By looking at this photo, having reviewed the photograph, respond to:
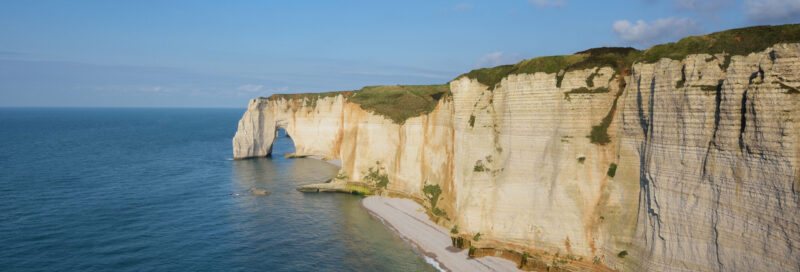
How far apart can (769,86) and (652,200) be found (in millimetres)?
7259

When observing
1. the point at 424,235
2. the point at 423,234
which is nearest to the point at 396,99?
the point at 423,234

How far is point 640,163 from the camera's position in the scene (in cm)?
2294

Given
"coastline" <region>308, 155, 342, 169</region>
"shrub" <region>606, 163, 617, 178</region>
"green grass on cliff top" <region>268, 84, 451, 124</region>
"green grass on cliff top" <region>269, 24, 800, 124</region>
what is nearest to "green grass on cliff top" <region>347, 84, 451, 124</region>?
"green grass on cliff top" <region>268, 84, 451, 124</region>

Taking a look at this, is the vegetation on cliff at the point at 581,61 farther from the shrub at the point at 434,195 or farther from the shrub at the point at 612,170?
the shrub at the point at 434,195

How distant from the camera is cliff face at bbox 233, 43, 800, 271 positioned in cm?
1697

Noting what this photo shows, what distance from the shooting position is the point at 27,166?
66500mm

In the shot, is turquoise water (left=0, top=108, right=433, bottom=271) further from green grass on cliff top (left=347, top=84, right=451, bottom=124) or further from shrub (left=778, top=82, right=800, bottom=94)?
shrub (left=778, top=82, right=800, bottom=94)

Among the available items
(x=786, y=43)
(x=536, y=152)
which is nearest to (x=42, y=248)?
(x=536, y=152)

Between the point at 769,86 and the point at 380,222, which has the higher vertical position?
the point at 769,86

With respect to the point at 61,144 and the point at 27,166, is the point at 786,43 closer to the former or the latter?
the point at 27,166

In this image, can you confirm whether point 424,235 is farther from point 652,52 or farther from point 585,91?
point 652,52

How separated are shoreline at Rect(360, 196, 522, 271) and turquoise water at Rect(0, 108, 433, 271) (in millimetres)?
1162

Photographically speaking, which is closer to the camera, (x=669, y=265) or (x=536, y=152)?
(x=669, y=265)

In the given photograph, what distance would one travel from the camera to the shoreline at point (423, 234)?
29444mm
